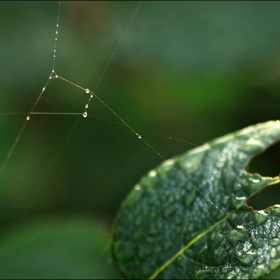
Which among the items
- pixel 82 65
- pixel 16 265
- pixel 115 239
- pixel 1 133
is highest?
pixel 82 65

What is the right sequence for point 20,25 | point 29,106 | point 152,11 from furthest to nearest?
point 29,106 < point 20,25 < point 152,11

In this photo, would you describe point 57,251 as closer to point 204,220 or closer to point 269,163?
point 204,220

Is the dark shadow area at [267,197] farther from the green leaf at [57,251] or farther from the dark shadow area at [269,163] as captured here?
the green leaf at [57,251]

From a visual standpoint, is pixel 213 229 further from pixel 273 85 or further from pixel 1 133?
pixel 1 133

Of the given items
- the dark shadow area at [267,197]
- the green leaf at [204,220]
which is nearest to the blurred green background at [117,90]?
the dark shadow area at [267,197]

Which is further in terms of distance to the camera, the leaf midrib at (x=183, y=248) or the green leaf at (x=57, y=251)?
the green leaf at (x=57, y=251)

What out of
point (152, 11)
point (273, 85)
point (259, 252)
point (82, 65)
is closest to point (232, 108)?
point (273, 85)
